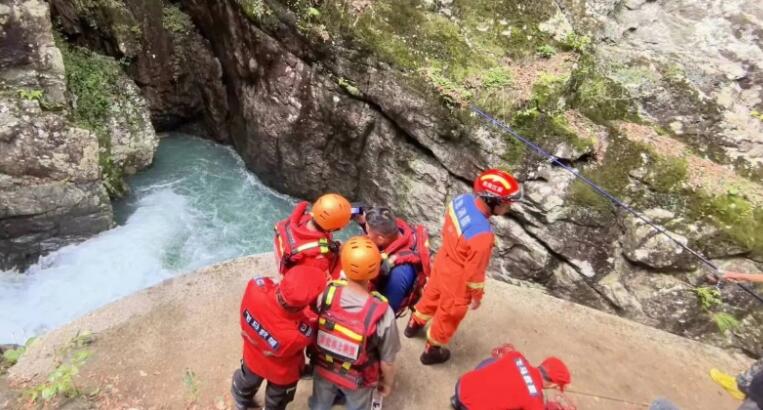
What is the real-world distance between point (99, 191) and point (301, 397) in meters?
7.32

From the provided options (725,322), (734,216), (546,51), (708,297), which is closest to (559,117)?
(546,51)

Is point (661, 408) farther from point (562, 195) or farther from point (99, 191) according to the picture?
point (99, 191)

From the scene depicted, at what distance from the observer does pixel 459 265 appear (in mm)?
3662

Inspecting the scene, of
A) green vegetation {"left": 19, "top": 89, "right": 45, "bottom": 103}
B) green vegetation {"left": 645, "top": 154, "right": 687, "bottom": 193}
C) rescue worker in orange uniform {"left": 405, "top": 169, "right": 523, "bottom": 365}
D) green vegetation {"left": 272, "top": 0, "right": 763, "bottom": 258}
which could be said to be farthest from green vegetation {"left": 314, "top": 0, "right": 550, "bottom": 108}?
green vegetation {"left": 19, "top": 89, "right": 45, "bottom": 103}

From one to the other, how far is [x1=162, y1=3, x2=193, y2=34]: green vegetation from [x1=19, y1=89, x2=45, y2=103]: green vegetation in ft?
14.1

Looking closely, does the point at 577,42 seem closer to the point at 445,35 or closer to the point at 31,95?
the point at 445,35

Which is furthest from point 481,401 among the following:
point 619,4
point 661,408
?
point 619,4

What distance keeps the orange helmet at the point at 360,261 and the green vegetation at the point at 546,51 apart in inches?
271

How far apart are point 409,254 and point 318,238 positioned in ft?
2.35

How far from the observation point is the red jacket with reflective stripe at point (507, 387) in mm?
2811

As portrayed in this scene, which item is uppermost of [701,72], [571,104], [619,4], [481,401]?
[619,4]

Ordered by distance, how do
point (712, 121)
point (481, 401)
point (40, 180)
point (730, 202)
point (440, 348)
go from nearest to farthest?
point (481, 401)
point (440, 348)
point (730, 202)
point (712, 121)
point (40, 180)

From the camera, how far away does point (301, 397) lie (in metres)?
3.91

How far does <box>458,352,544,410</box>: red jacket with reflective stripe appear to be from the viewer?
2.81m
